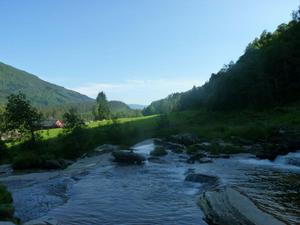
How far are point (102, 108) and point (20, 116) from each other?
400 ft

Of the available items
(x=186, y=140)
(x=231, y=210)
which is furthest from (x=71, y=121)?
(x=231, y=210)

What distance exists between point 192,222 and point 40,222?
6677mm

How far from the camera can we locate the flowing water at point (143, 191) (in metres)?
17.8

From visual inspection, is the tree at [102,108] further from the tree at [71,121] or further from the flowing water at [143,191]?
the flowing water at [143,191]

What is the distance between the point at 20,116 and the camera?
166 ft

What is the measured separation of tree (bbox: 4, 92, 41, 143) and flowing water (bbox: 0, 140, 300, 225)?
18266mm

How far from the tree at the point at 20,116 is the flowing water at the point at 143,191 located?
18.3m

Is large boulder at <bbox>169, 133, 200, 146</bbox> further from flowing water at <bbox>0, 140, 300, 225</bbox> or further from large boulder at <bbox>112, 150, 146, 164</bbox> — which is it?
large boulder at <bbox>112, 150, 146, 164</bbox>

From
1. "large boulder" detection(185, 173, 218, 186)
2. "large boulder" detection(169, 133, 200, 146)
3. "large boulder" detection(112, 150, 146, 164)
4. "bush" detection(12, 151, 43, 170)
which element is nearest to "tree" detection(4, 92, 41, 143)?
"bush" detection(12, 151, 43, 170)

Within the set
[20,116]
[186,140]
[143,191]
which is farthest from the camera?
[186,140]

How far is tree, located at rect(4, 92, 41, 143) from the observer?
50.2 meters

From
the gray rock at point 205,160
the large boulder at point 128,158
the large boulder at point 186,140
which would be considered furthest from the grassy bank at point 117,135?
the large boulder at point 128,158

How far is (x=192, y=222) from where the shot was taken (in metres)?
16.3

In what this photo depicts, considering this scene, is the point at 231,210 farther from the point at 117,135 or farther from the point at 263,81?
the point at 263,81
